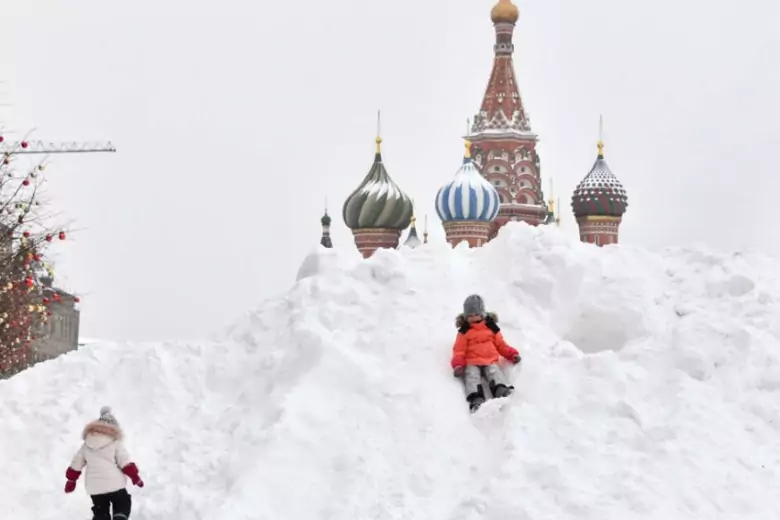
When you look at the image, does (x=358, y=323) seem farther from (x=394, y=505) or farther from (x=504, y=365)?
(x=394, y=505)

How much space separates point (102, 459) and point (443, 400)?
2.67 meters

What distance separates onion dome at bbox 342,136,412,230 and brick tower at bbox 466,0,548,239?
3972 millimetres

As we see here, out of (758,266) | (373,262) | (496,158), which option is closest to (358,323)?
(373,262)

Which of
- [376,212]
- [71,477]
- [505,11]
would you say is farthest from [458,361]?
[505,11]

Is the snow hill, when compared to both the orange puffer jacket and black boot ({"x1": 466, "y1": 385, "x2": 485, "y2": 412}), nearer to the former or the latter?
black boot ({"x1": 466, "y1": 385, "x2": 485, "y2": 412})

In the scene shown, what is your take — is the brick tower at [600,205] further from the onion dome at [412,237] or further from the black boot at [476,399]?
the black boot at [476,399]

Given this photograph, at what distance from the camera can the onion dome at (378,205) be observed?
42.0 metres

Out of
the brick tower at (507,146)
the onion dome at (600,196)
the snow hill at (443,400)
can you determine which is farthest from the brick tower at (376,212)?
the snow hill at (443,400)

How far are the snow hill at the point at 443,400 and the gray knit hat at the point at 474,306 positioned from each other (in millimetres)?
482

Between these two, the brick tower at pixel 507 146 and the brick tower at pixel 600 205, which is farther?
the brick tower at pixel 507 146

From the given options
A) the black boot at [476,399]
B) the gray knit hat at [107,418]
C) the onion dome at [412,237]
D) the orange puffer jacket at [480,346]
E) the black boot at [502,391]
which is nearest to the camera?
the gray knit hat at [107,418]

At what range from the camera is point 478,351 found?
10.5 m

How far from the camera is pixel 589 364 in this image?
10.1 m

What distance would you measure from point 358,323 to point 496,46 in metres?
38.1
